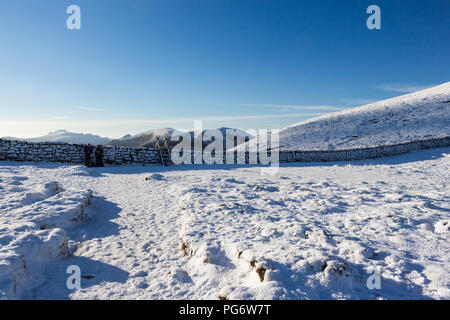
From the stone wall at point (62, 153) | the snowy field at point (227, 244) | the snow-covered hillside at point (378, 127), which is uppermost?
the snow-covered hillside at point (378, 127)

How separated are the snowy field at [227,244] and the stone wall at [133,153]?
8.00 metres

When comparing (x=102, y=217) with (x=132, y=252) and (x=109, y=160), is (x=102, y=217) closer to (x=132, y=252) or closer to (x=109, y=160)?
(x=132, y=252)

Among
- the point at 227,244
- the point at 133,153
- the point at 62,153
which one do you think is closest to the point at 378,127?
the point at 133,153

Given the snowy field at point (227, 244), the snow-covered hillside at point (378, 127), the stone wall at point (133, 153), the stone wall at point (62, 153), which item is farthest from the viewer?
the snow-covered hillside at point (378, 127)

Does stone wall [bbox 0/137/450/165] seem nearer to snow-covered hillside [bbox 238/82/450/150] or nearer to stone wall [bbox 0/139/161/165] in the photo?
stone wall [bbox 0/139/161/165]

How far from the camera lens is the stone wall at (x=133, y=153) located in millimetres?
13977

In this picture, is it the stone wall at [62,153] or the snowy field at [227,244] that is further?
the stone wall at [62,153]

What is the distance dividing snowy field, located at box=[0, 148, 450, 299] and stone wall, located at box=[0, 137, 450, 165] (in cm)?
800

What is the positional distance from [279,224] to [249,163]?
44.2 feet

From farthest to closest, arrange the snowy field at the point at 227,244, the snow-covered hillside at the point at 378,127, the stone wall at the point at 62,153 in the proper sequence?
the snow-covered hillside at the point at 378,127, the stone wall at the point at 62,153, the snowy field at the point at 227,244

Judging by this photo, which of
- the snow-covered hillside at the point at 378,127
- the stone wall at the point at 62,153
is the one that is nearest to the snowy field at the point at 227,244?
the stone wall at the point at 62,153

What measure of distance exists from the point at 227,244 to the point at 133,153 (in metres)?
14.8

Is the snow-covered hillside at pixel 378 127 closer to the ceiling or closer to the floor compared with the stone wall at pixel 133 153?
closer to the ceiling

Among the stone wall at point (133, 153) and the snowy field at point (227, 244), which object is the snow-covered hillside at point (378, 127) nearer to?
the stone wall at point (133, 153)
